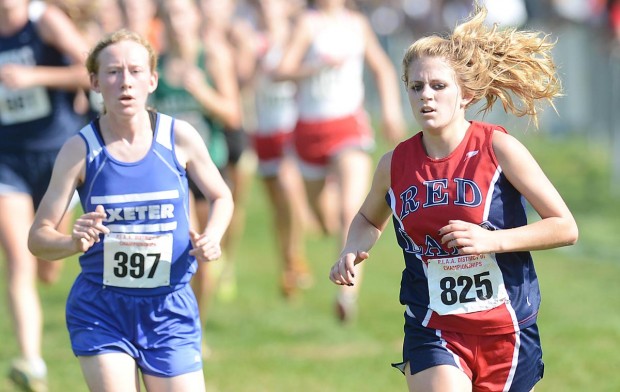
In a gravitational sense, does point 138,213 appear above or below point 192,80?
below

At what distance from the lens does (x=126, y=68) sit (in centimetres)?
502

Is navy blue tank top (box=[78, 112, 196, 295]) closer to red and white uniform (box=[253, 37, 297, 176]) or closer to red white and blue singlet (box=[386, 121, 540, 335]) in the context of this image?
red white and blue singlet (box=[386, 121, 540, 335])

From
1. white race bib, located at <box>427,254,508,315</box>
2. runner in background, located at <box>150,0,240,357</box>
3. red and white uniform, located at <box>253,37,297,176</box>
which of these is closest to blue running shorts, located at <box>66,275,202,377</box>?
white race bib, located at <box>427,254,508,315</box>

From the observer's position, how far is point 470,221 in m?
4.50

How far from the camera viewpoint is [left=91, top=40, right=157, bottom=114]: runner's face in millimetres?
4992

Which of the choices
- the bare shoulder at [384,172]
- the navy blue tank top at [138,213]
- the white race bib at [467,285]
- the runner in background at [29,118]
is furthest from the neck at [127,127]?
the runner in background at [29,118]

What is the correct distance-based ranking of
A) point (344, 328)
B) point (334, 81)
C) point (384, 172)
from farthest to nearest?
point (334, 81), point (344, 328), point (384, 172)

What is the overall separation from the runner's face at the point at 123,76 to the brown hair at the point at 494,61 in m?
1.12

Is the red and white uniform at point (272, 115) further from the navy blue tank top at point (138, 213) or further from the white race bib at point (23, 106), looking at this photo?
the navy blue tank top at point (138, 213)

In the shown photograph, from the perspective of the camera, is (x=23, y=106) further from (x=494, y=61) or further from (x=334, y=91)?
(x=494, y=61)

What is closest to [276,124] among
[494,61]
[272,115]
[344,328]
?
[272,115]

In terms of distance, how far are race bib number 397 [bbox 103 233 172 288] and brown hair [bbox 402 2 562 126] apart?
4.12 ft

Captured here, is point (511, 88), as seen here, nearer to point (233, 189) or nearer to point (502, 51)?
point (502, 51)

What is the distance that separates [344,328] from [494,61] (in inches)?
168
